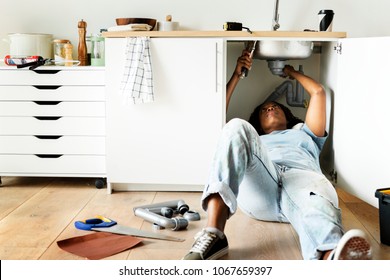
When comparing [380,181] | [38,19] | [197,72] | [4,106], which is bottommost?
[380,181]

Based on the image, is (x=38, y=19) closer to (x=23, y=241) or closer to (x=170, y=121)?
(x=170, y=121)

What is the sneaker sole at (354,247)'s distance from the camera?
6.40 feet

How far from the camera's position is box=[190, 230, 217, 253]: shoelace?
7.30 ft

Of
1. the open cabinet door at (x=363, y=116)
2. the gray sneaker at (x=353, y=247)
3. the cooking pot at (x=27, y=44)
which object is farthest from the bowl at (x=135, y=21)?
the gray sneaker at (x=353, y=247)

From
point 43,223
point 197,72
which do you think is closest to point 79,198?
point 43,223

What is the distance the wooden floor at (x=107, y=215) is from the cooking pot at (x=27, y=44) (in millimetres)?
737

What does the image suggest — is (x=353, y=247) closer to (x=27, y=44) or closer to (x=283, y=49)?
(x=283, y=49)

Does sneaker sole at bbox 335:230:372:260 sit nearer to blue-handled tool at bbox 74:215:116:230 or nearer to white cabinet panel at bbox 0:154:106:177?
blue-handled tool at bbox 74:215:116:230

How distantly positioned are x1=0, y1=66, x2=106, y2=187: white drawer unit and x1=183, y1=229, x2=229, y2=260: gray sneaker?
1.28 metres

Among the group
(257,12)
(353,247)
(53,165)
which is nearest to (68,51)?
(53,165)

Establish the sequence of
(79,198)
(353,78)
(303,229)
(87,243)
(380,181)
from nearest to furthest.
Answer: (303,229) → (87,243) → (380,181) → (353,78) → (79,198)

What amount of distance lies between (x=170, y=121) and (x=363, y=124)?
99 centimetres

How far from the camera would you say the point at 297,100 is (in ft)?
12.5

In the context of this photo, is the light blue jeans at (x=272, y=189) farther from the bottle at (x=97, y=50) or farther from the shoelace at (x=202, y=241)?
the bottle at (x=97, y=50)
